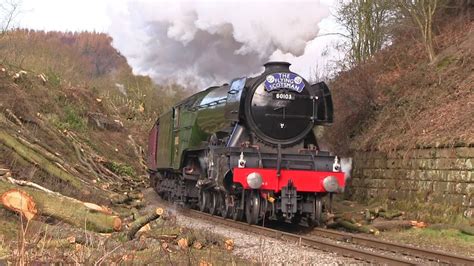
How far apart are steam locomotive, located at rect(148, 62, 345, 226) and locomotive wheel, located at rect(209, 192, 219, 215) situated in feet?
0.08

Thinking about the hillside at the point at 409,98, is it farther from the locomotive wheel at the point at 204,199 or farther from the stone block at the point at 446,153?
the locomotive wheel at the point at 204,199

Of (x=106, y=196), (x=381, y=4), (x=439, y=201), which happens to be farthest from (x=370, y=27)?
(x=106, y=196)

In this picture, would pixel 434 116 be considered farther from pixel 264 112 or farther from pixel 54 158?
pixel 54 158

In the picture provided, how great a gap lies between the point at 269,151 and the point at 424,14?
25.6ft

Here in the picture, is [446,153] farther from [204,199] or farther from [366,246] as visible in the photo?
[204,199]

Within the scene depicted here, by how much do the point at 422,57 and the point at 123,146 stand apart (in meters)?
17.8

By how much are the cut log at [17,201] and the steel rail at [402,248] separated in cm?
546

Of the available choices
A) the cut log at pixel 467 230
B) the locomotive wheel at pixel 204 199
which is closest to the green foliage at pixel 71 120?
the locomotive wheel at pixel 204 199

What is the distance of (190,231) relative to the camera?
8.22 meters

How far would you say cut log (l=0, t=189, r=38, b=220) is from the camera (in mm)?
7750

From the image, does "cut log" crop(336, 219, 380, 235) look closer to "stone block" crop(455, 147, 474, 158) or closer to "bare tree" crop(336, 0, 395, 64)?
"stone block" crop(455, 147, 474, 158)

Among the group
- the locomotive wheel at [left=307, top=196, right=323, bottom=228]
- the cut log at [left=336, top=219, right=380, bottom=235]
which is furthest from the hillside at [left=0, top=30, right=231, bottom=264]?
the cut log at [left=336, top=219, right=380, bottom=235]

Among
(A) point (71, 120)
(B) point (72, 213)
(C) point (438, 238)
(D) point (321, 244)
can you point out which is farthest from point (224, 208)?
(A) point (71, 120)

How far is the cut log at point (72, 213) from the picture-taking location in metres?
8.46
